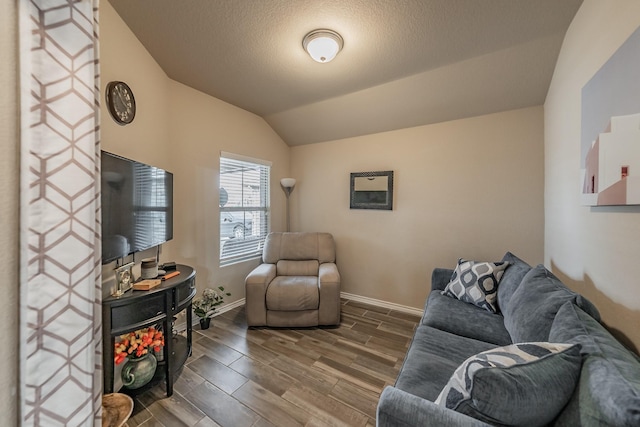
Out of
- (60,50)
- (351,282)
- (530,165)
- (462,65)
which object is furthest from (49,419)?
(530,165)

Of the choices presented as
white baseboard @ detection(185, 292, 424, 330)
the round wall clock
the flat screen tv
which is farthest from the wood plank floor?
the round wall clock

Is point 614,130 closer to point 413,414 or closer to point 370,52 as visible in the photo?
point 413,414

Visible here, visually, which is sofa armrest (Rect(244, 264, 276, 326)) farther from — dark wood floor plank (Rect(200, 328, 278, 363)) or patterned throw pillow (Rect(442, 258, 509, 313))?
patterned throw pillow (Rect(442, 258, 509, 313))

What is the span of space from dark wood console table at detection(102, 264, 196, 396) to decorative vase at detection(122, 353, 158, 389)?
0.10m

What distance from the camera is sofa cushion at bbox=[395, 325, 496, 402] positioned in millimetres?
1041

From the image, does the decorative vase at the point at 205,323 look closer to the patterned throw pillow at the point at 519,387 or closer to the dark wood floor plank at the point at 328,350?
the dark wood floor plank at the point at 328,350

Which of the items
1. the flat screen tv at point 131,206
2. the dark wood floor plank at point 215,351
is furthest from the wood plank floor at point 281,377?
the flat screen tv at point 131,206

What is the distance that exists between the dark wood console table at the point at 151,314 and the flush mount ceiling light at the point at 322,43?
1.97m

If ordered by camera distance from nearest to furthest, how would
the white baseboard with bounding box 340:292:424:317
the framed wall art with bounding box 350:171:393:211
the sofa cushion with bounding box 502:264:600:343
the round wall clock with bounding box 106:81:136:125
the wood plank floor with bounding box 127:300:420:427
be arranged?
1. the sofa cushion with bounding box 502:264:600:343
2. the wood plank floor with bounding box 127:300:420:427
3. the round wall clock with bounding box 106:81:136:125
4. the white baseboard with bounding box 340:292:424:317
5. the framed wall art with bounding box 350:171:393:211

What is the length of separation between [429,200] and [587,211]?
1.47 metres

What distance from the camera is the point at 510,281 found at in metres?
1.64

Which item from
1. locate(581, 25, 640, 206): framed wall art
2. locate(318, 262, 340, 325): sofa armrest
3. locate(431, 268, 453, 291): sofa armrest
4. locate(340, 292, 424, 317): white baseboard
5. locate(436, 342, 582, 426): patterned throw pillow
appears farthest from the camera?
locate(340, 292, 424, 317): white baseboard

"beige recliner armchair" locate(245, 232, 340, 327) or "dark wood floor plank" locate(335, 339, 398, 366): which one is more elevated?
"beige recliner armchair" locate(245, 232, 340, 327)

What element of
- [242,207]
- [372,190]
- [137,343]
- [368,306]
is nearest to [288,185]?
[242,207]
